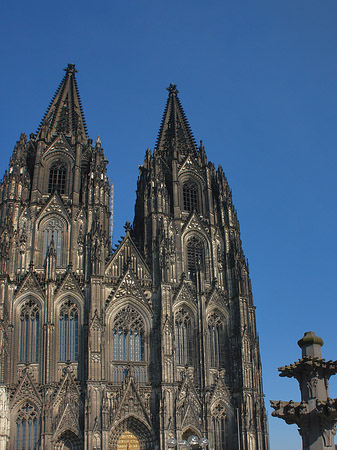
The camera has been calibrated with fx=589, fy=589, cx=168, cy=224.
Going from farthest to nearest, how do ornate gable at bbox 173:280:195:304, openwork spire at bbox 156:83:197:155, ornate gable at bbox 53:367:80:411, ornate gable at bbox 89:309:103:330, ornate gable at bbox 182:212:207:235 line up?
openwork spire at bbox 156:83:197:155 → ornate gable at bbox 182:212:207:235 → ornate gable at bbox 173:280:195:304 → ornate gable at bbox 89:309:103:330 → ornate gable at bbox 53:367:80:411

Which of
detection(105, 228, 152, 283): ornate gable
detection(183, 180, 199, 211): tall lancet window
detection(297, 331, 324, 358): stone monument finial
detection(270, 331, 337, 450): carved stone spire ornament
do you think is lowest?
detection(270, 331, 337, 450): carved stone spire ornament

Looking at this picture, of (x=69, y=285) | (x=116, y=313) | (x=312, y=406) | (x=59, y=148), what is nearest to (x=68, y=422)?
(x=116, y=313)

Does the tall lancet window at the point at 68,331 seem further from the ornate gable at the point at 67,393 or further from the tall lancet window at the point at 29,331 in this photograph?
the tall lancet window at the point at 29,331

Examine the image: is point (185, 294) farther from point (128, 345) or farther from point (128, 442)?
point (128, 442)

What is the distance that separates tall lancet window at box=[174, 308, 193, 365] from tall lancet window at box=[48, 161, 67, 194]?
14238mm

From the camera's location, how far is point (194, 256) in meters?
49.4

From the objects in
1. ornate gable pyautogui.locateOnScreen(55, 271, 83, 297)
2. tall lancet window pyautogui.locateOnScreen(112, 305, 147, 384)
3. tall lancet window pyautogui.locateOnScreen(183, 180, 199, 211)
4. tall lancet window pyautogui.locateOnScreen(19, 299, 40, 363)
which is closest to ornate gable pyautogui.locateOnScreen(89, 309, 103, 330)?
tall lancet window pyautogui.locateOnScreen(112, 305, 147, 384)

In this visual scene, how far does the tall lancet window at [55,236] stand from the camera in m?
45.7

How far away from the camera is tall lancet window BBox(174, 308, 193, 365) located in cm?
4481

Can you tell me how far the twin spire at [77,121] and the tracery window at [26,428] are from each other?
22.7 meters

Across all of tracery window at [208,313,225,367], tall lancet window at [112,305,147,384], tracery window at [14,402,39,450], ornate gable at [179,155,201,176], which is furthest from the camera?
ornate gable at [179,155,201,176]

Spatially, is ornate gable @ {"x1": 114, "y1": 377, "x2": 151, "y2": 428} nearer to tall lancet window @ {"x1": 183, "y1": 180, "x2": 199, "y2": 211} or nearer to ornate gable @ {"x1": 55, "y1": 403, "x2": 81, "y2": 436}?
ornate gable @ {"x1": 55, "y1": 403, "x2": 81, "y2": 436}

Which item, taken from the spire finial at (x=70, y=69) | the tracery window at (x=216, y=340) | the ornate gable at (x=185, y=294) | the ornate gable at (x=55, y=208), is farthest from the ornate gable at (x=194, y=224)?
the spire finial at (x=70, y=69)

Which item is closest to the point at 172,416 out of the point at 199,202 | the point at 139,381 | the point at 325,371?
the point at 139,381
